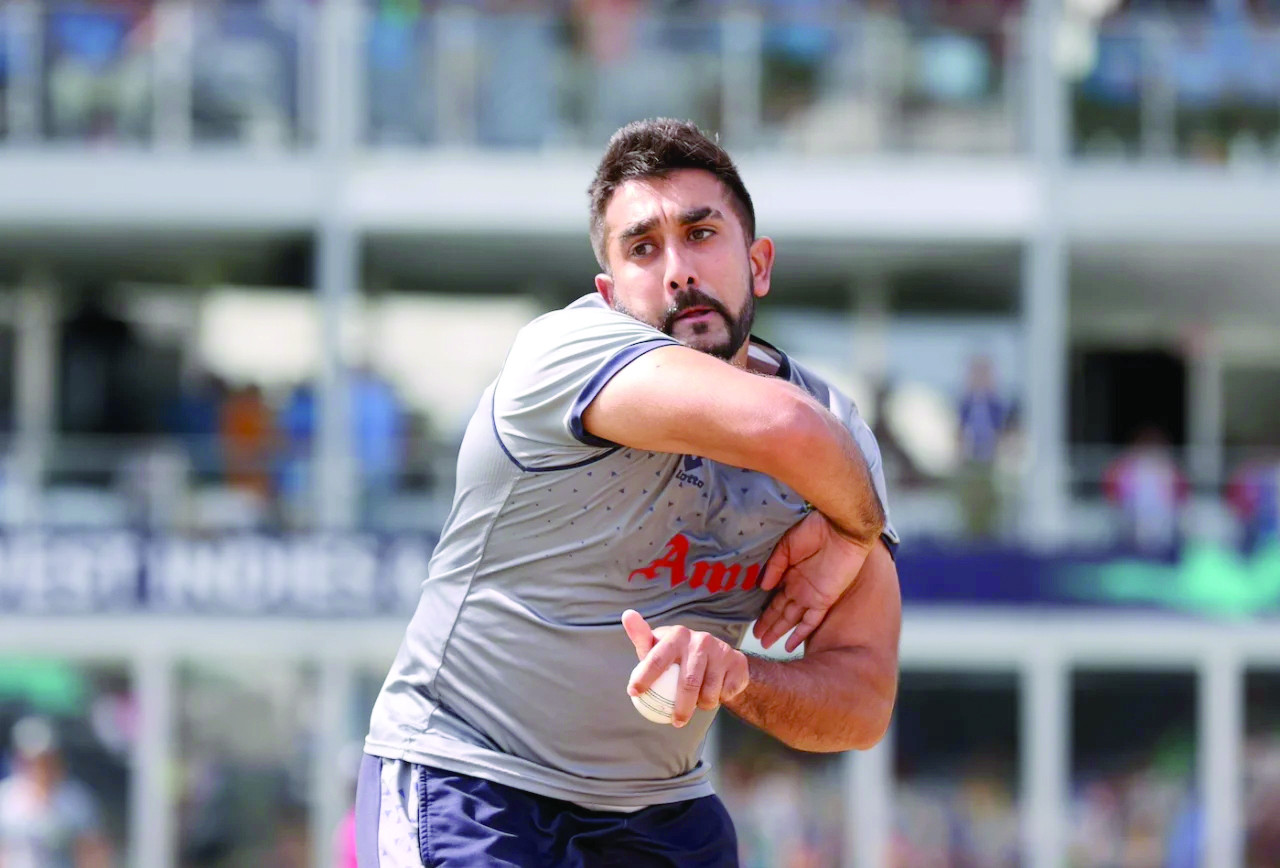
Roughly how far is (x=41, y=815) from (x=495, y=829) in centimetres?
979

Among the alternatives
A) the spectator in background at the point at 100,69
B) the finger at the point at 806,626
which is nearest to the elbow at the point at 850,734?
the finger at the point at 806,626

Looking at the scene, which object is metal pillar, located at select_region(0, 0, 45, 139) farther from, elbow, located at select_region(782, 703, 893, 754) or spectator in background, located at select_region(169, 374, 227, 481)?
elbow, located at select_region(782, 703, 893, 754)

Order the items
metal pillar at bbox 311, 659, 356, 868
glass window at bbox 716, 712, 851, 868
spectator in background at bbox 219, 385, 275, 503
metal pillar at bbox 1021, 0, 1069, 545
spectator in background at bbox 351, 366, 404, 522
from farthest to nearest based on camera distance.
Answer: metal pillar at bbox 1021, 0, 1069, 545 → spectator in background at bbox 351, 366, 404, 522 → spectator in background at bbox 219, 385, 275, 503 → metal pillar at bbox 311, 659, 356, 868 → glass window at bbox 716, 712, 851, 868

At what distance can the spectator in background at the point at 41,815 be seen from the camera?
39.9ft

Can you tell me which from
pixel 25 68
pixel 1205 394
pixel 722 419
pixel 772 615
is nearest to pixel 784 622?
pixel 772 615

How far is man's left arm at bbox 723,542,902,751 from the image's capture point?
3.25m

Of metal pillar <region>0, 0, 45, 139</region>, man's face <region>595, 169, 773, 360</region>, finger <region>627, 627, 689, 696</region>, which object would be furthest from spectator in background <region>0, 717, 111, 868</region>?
finger <region>627, 627, 689, 696</region>

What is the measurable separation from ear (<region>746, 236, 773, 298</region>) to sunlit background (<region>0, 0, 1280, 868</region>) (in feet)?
31.7

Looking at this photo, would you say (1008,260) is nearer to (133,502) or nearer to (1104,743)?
(1104,743)

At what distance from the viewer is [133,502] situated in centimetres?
1406

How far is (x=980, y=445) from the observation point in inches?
565

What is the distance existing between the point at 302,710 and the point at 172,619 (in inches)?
42.4

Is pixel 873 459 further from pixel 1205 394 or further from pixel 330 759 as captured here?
pixel 1205 394

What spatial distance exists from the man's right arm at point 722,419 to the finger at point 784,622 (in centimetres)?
39
